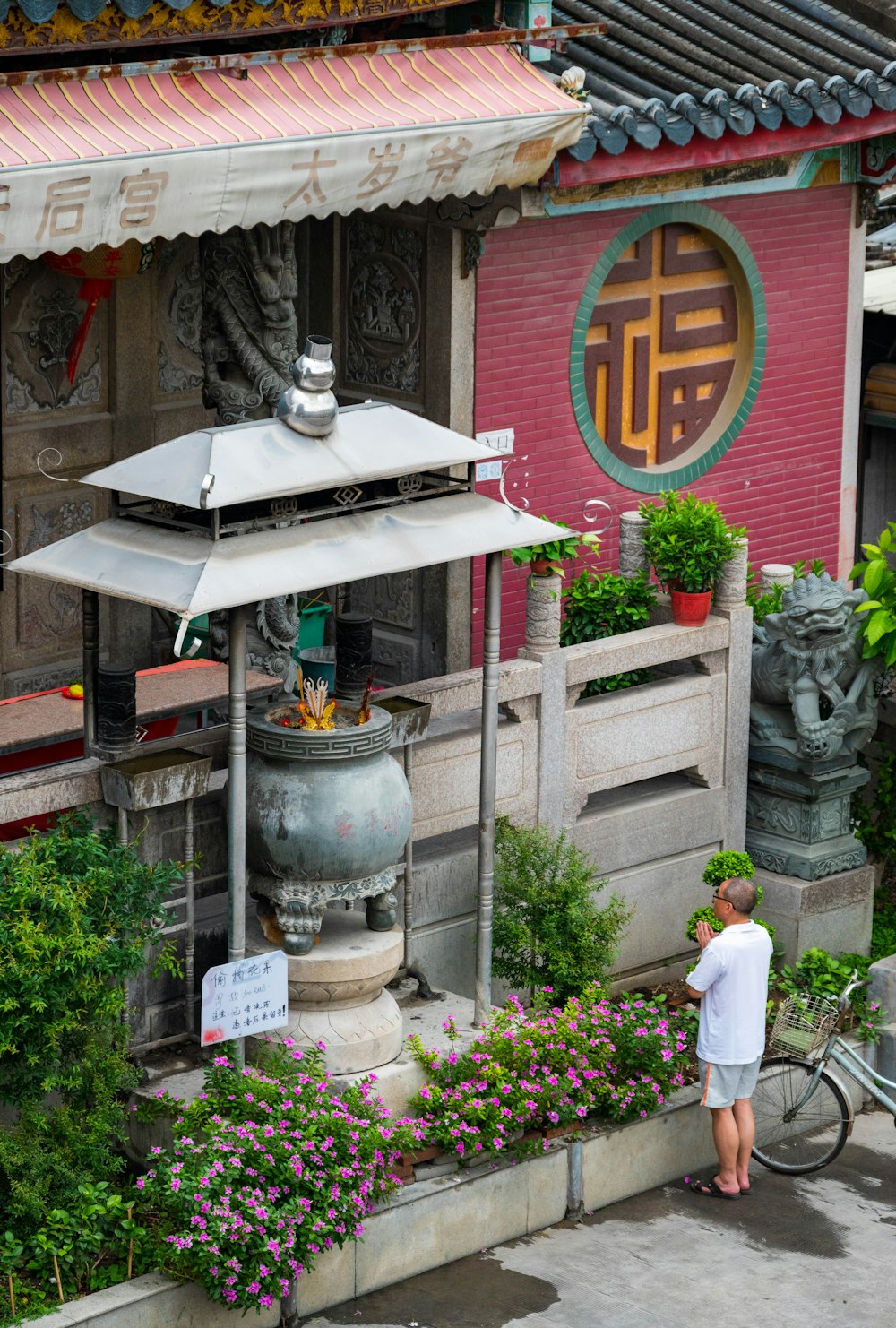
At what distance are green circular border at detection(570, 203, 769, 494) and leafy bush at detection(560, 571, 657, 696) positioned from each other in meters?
1.16

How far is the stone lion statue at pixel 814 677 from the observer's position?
38.4 ft

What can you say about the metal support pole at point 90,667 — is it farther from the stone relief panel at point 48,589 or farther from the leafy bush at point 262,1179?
the stone relief panel at point 48,589

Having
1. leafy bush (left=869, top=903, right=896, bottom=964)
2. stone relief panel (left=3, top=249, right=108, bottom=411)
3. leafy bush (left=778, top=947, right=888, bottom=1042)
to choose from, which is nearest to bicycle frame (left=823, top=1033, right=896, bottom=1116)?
leafy bush (left=778, top=947, right=888, bottom=1042)

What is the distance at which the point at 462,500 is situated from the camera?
9508 millimetres

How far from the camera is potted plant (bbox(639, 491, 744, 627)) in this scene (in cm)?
1166

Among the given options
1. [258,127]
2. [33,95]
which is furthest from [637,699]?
[33,95]

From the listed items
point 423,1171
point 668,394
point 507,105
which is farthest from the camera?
point 668,394

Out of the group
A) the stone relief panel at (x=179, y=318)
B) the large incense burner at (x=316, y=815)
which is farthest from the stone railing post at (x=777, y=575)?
the large incense burner at (x=316, y=815)

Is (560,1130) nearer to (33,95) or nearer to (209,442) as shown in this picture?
(209,442)

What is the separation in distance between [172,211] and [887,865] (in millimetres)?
6245

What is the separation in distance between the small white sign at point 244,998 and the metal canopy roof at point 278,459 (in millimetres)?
1800

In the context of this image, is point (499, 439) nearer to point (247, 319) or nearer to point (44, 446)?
point (247, 319)

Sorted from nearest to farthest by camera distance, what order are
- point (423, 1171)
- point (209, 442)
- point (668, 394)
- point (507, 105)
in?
1. point (209, 442)
2. point (423, 1171)
3. point (507, 105)
4. point (668, 394)

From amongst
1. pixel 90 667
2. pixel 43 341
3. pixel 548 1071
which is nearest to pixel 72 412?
pixel 43 341
